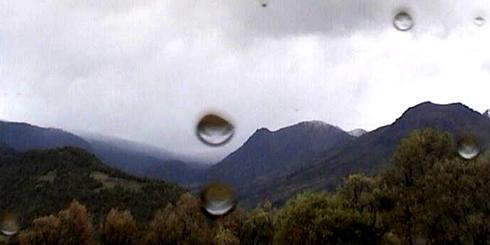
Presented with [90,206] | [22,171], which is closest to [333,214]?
[90,206]

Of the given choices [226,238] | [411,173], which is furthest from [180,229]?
[411,173]

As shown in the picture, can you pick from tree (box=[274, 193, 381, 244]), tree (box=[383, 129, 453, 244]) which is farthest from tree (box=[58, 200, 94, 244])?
tree (box=[383, 129, 453, 244])

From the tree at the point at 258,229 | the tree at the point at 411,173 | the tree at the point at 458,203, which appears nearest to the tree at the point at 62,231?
the tree at the point at 258,229

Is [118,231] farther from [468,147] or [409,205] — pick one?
[468,147]

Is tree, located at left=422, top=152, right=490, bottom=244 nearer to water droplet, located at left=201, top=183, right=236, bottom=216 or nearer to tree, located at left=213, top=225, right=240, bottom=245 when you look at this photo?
water droplet, located at left=201, top=183, right=236, bottom=216

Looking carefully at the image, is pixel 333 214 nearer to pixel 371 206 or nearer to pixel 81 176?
pixel 371 206
